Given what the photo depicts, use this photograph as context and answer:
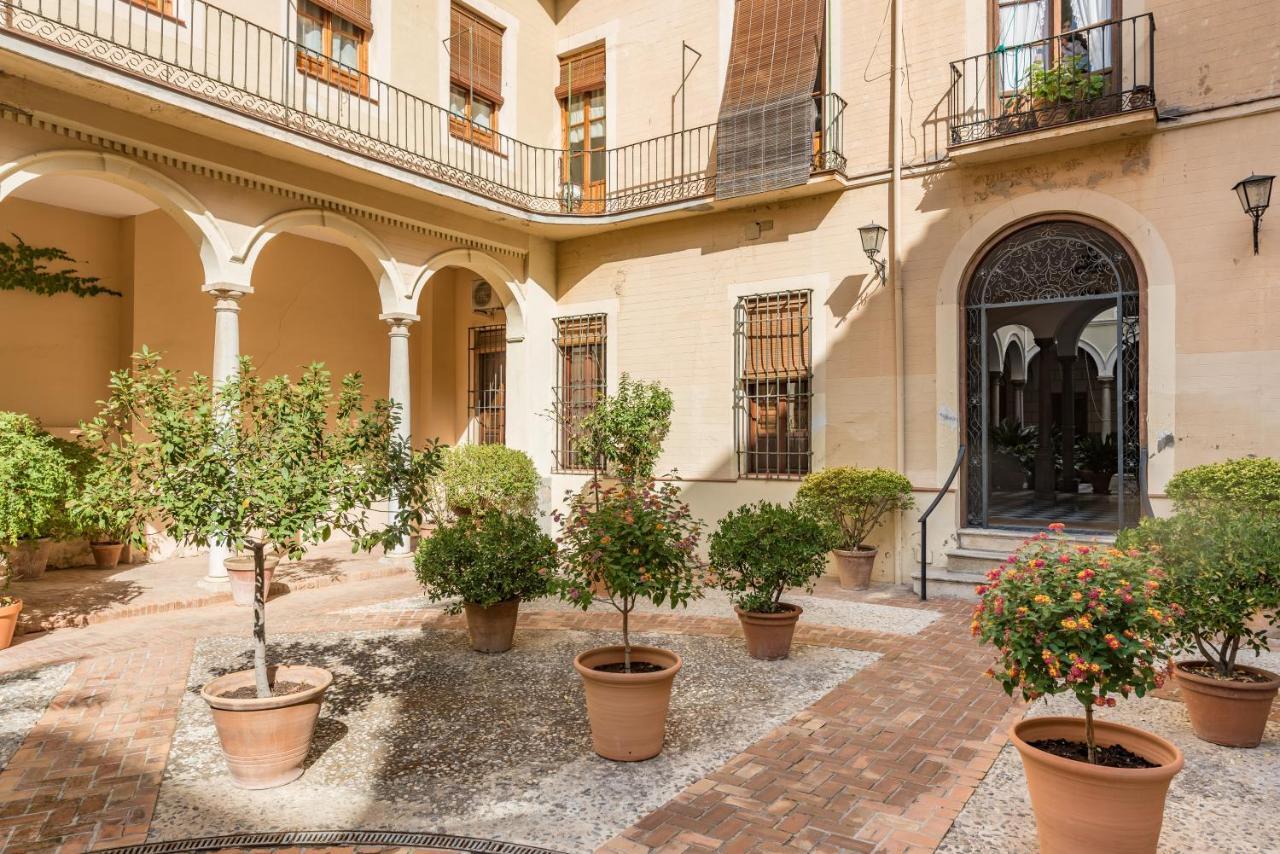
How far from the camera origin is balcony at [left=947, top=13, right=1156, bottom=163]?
290 inches

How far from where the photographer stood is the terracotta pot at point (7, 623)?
6074 millimetres

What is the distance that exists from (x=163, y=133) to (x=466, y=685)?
19.3 ft

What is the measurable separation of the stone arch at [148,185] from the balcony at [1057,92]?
24.4ft

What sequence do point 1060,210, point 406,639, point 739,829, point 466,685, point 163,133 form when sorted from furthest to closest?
point 1060,210
point 163,133
point 406,639
point 466,685
point 739,829

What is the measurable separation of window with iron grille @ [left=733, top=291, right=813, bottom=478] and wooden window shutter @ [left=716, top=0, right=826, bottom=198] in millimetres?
1418

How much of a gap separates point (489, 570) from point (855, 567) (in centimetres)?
434

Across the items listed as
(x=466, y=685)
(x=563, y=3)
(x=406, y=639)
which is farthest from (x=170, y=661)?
(x=563, y=3)

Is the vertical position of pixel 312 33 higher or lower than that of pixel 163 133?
higher

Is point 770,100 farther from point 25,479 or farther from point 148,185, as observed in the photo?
point 25,479

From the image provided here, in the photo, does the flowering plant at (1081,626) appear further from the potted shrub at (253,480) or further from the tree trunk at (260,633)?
the tree trunk at (260,633)

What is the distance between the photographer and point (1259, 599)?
3.94m

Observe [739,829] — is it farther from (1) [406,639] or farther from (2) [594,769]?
(1) [406,639]

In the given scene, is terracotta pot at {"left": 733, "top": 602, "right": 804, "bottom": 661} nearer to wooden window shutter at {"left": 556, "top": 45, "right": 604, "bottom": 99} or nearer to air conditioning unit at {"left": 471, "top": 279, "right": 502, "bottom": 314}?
air conditioning unit at {"left": 471, "top": 279, "right": 502, "bottom": 314}

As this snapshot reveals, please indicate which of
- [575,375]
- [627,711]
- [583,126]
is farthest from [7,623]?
[583,126]
